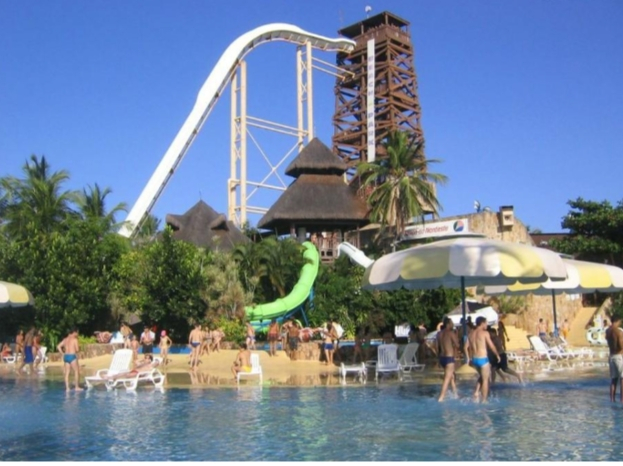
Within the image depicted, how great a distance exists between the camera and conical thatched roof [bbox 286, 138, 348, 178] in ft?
117

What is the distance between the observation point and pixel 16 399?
1219 cm

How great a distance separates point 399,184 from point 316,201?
206 inches

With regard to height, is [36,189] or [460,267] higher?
[36,189]

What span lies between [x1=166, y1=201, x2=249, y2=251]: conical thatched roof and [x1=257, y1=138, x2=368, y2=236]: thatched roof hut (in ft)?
6.14

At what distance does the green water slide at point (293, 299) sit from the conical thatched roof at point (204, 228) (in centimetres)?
448

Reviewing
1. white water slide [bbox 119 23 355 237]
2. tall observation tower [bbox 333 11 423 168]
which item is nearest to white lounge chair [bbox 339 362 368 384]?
white water slide [bbox 119 23 355 237]

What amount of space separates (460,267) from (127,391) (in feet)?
22.6

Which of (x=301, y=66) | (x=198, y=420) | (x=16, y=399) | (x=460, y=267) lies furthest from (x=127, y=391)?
(x=301, y=66)

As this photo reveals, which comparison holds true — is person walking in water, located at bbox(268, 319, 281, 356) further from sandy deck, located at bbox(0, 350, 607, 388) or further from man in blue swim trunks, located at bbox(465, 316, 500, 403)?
man in blue swim trunks, located at bbox(465, 316, 500, 403)

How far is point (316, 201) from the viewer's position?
34.0 metres

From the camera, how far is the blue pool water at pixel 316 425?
6891 mm

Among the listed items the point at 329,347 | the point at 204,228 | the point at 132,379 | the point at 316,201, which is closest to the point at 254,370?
the point at 132,379

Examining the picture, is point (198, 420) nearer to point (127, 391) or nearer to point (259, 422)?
point (259, 422)

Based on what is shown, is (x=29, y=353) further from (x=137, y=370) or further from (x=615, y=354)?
(x=615, y=354)
